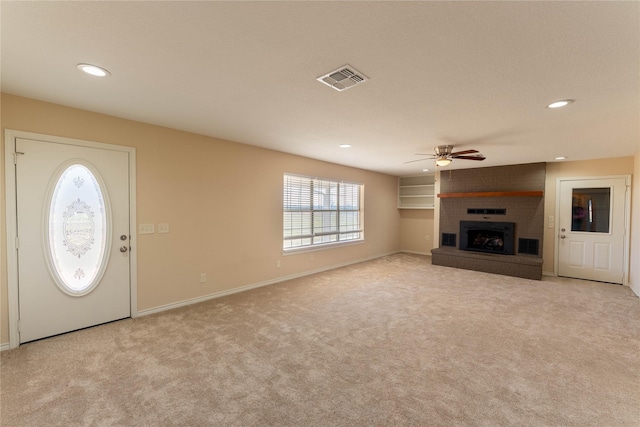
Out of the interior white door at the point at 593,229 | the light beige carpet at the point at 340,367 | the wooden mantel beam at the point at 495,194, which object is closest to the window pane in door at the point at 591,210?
the interior white door at the point at 593,229

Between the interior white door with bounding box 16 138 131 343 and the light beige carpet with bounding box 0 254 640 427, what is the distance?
0.25 meters

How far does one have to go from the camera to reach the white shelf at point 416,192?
805 cm

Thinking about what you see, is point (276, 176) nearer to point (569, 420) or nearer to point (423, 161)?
point (423, 161)

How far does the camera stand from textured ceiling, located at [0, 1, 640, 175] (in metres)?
1.47

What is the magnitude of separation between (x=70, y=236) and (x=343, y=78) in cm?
340

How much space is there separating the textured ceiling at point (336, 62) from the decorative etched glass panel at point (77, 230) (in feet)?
2.84

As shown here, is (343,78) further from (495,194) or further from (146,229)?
(495,194)

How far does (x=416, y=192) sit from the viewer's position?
327 inches

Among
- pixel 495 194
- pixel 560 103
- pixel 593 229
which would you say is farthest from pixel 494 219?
pixel 560 103

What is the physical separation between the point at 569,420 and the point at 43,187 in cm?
502

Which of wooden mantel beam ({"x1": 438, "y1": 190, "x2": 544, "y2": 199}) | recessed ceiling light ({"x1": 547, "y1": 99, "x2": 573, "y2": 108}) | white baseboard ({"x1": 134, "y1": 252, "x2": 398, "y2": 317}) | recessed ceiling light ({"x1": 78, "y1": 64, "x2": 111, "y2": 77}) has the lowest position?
white baseboard ({"x1": 134, "y1": 252, "x2": 398, "y2": 317})

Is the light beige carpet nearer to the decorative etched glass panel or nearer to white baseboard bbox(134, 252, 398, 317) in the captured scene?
white baseboard bbox(134, 252, 398, 317)

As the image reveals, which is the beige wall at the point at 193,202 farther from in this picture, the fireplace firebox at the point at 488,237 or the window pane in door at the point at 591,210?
the window pane in door at the point at 591,210

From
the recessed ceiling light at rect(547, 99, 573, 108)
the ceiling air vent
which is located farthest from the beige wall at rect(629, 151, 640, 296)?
the ceiling air vent
